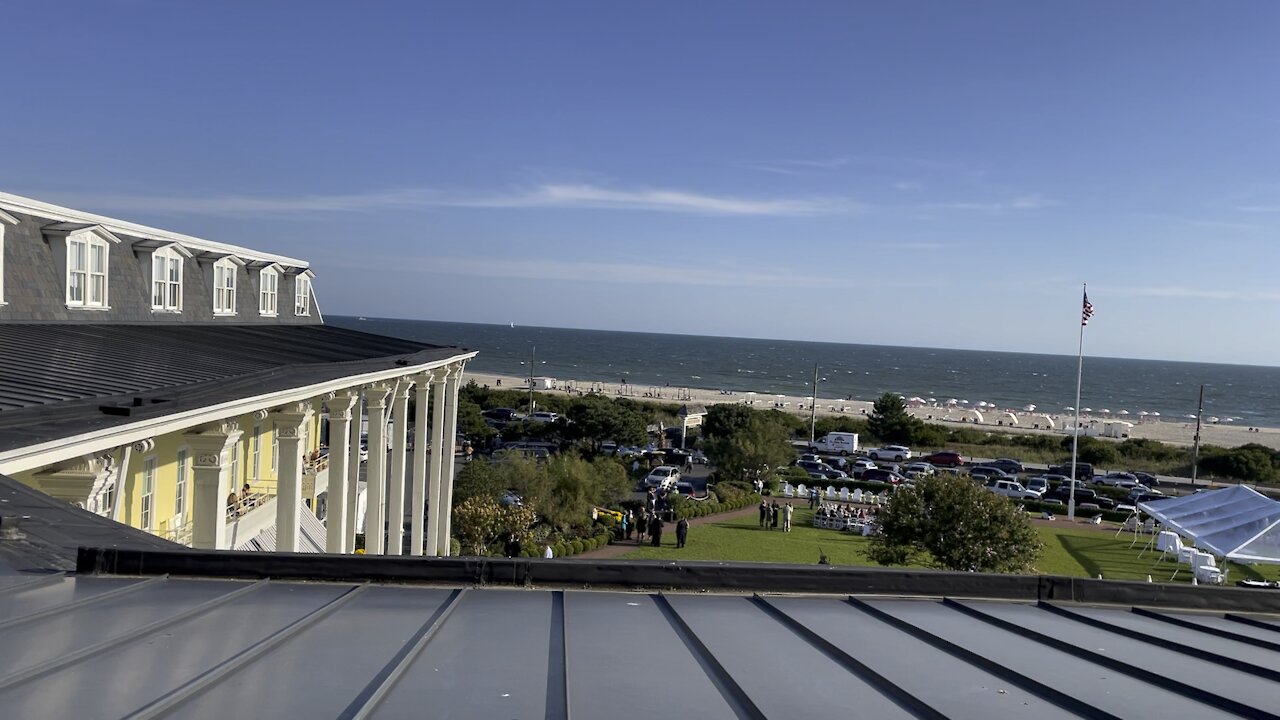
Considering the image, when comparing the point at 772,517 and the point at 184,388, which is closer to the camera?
the point at 184,388

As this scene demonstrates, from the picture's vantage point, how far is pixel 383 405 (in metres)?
17.9

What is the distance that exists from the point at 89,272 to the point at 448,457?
39.4 feet

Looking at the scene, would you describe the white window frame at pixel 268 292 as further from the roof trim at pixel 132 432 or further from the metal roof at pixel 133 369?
the roof trim at pixel 132 432

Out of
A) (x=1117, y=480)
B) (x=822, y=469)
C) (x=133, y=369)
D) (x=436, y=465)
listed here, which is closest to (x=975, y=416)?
(x=1117, y=480)

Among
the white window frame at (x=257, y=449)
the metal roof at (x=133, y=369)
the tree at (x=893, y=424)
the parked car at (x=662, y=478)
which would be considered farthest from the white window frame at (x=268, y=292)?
the tree at (x=893, y=424)

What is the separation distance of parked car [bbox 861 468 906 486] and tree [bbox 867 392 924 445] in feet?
58.1

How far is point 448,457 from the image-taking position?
2620 cm

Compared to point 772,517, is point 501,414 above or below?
below

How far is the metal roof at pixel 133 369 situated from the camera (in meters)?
7.48

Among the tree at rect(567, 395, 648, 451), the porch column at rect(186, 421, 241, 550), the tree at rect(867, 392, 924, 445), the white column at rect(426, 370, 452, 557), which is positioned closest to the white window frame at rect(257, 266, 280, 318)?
the white column at rect(426, 370, 452, 557)

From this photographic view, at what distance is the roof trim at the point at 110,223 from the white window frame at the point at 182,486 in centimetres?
445

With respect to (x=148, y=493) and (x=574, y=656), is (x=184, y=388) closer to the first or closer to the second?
(x=574, y=656)

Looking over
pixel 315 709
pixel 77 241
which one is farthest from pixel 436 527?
pixel 315 709

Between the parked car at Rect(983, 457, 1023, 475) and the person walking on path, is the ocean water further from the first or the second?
the person walking on path
